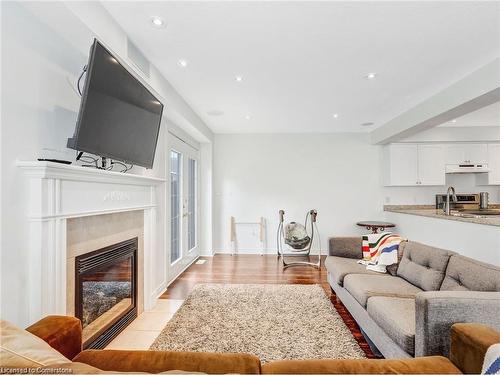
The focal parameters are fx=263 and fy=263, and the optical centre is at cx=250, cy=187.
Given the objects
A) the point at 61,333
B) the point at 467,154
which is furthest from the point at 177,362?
the point at 467,154

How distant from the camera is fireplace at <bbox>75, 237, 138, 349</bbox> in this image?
1.96 metres

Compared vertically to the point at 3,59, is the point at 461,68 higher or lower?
higher

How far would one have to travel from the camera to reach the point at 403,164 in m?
5.17

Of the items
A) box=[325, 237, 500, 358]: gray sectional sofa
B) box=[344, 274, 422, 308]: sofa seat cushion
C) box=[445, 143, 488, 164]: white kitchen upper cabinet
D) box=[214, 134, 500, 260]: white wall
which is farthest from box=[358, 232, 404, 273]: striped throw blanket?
box=[445, 143, 488, 164]: white kitchen upper cabinet

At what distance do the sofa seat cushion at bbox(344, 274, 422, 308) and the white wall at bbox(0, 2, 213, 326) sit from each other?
237cm

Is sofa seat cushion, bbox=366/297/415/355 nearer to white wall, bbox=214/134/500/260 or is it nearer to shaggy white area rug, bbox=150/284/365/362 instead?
shaggy white area rug, bbox=150/284/365/362

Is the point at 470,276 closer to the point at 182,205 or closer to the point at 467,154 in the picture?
the point at 182,205

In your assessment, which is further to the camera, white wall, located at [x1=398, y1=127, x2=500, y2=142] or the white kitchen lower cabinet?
the white kitchen lower cabinet

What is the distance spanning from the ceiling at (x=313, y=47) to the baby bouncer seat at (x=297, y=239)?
242 cm

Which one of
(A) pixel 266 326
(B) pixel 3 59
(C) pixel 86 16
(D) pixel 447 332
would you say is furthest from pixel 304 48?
(A) pixel 266 326

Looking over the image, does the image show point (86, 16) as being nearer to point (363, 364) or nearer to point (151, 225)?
point (151, 225)

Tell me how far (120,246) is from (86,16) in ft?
5.87

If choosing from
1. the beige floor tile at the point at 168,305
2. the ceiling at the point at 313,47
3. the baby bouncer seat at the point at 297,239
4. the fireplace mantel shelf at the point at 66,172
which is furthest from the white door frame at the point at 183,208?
the baby bouncer seat at the point at 297,239

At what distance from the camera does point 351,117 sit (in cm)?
450
